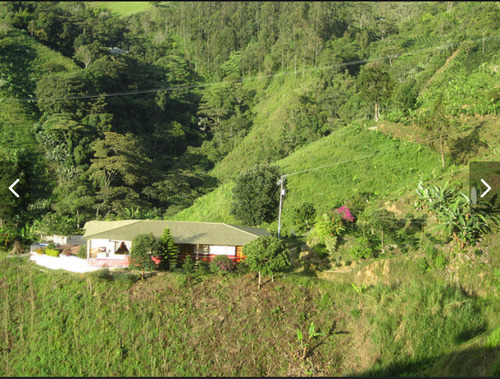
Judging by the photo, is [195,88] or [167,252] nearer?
[167,252]

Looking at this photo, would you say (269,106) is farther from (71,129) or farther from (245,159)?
(71,129)

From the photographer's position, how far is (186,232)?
23203 mm

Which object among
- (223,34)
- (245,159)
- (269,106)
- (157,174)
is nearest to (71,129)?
(157,174)

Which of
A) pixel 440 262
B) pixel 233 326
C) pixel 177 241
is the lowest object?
pixel 233 326

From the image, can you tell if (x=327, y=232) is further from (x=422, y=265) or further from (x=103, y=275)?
(x=103, y=275)

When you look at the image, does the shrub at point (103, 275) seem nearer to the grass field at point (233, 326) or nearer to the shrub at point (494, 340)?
the grass field at point (233, 326)

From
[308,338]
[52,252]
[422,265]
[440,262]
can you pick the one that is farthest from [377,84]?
[52,252]

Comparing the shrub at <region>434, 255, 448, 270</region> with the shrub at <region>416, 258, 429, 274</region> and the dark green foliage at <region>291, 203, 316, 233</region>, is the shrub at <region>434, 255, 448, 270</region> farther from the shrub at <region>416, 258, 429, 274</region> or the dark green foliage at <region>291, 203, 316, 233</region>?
the dark green foliage at <region>291, 203, 316, 233</region>

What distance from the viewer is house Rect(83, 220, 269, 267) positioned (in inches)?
869

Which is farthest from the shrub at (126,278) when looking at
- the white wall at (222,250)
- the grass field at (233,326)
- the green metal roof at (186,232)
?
the white wall at (222,250)

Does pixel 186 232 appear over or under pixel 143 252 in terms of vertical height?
over

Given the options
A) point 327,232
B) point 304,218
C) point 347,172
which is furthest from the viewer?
point 347,172

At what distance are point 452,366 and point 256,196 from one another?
16.0m

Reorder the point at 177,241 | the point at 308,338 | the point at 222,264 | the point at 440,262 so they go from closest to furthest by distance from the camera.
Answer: the point at 308,338, the point at 440,262, the point at 222,264, the point at 177,241
